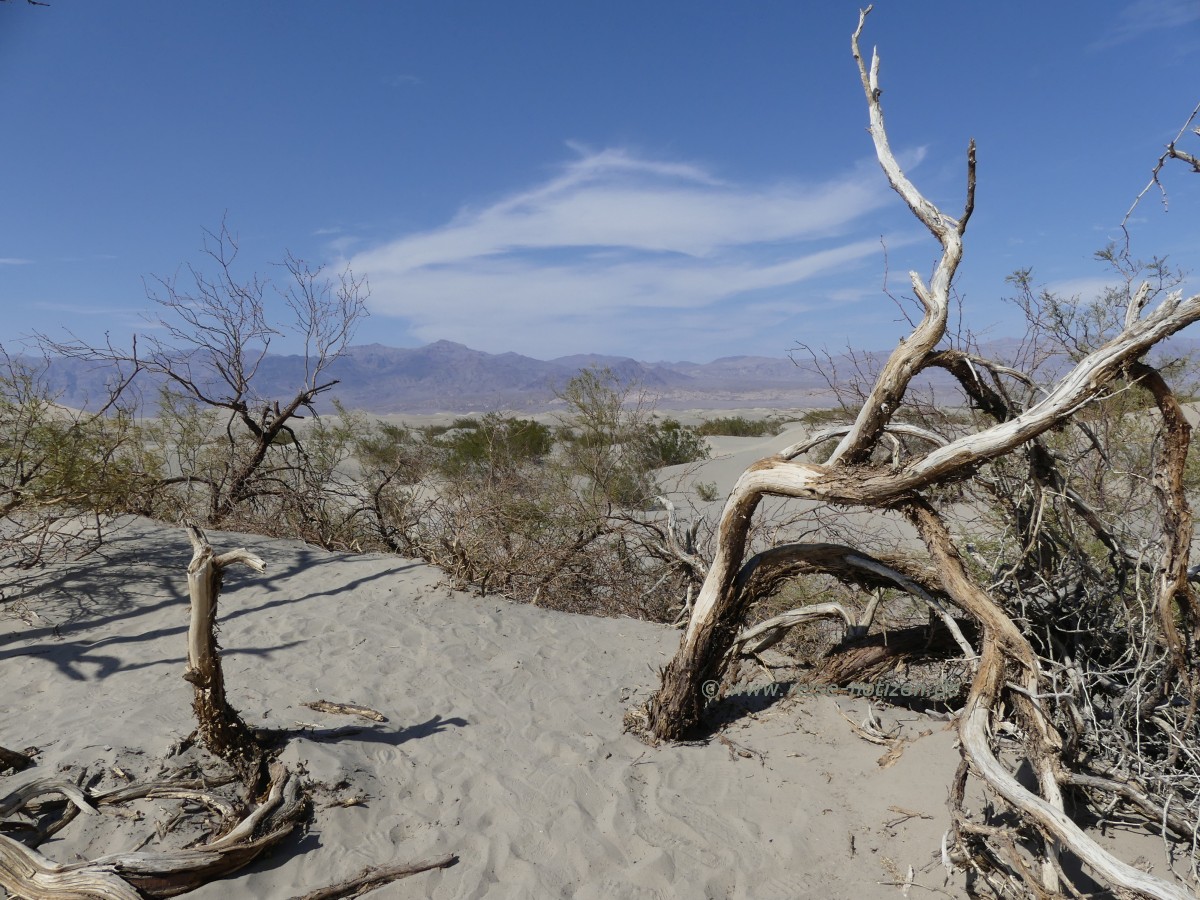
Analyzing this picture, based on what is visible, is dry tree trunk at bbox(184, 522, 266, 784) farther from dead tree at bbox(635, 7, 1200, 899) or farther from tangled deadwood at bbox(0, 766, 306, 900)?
dead tree at bbox(635, 7, 1200, 899)

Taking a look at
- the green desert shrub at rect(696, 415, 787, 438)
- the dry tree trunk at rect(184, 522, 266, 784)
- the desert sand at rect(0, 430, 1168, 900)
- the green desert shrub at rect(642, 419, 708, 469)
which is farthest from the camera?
the green desert shrub at rect(696, 415, 787, 438)

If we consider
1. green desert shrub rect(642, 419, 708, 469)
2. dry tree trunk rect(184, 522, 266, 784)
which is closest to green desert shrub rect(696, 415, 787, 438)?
green desert shrub rect(642, 419, 708, 469)

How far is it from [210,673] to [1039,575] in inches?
170

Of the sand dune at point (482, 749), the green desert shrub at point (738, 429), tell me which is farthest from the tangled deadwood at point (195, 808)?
the green desert shrub at point (738, 429)

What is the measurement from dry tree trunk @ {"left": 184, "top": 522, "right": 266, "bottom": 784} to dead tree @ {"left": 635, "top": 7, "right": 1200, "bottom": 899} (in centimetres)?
272

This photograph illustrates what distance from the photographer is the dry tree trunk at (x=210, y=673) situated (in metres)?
3.64

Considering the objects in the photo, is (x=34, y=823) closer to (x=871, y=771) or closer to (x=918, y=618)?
(x=871, y=771)

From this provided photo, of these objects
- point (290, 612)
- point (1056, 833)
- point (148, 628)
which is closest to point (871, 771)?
point (1056, 833)

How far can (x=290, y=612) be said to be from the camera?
661cm

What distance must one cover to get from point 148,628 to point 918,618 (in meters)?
6.26

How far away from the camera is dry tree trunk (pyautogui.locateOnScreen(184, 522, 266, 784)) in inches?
143

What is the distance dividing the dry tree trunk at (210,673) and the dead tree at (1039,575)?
2.72 m

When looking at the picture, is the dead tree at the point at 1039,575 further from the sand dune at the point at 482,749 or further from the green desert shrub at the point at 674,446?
the green desert shrub at the point at 674,446

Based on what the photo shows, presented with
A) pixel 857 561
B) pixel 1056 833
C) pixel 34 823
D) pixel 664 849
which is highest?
pixel 857 561
